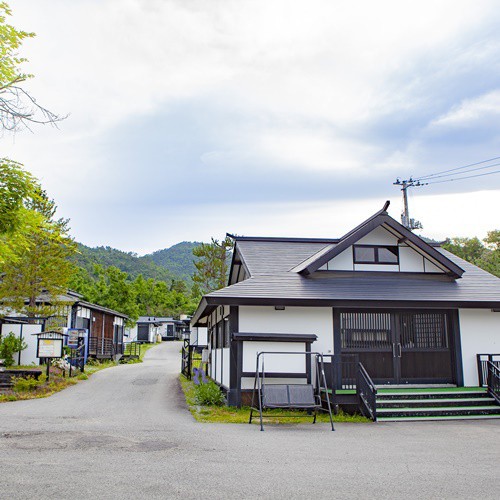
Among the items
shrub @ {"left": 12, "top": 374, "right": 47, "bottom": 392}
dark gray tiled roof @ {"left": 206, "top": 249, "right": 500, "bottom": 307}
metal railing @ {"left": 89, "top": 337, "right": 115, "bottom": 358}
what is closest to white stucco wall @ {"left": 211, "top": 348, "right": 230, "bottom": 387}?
dark gray tiled roof @ {"left": 206, "top": 249, "right": 500, "bottom": 307}

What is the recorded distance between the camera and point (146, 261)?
105000 mm

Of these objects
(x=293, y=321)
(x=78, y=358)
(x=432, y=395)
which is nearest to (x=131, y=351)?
(x=78, y=358)

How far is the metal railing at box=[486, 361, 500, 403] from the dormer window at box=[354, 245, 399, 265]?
399cm

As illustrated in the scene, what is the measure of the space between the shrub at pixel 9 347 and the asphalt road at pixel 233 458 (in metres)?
10.4

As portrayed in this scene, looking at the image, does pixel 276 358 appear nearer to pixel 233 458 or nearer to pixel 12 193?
pixel 233 458

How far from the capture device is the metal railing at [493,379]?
41.4 feet

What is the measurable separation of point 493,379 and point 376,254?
4669 millimetres

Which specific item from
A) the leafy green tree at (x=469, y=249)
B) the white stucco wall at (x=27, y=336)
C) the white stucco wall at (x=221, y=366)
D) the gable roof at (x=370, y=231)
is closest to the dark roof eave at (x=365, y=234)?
the gable roof at (x=370, y=231)

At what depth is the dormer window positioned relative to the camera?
50.4 feet

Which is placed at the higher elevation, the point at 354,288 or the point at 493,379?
the point at 354,288

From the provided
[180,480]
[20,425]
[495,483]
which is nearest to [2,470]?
[180,480]

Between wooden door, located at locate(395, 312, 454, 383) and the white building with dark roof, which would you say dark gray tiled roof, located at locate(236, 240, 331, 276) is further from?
wooden door, located at locate(395, 312, 454, 383)

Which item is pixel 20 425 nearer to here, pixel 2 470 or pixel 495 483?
pixel 2 470

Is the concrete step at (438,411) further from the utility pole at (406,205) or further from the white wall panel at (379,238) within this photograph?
the utility pole at (406,205)
